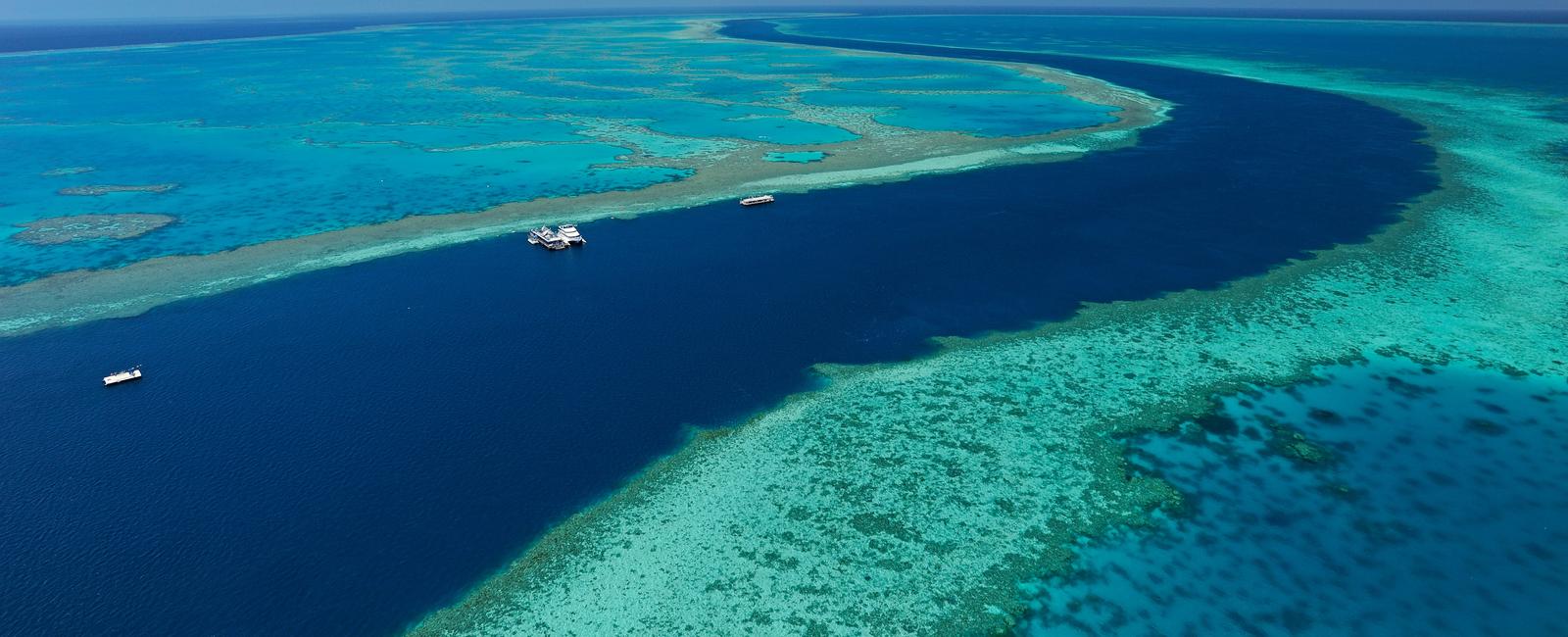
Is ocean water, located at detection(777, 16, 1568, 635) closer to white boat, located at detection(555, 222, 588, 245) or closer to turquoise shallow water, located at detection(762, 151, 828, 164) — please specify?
white boat, located at detection(555, 222, 588, 245)

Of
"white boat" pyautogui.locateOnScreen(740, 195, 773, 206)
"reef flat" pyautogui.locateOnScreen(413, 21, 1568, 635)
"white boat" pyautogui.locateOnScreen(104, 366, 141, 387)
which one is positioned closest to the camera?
"reef flat" pyautogui.locateOnScreen(413, 21, 1568, 635)

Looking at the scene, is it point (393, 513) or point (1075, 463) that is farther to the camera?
point (1075, 463)

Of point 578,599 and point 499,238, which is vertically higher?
point 499,238

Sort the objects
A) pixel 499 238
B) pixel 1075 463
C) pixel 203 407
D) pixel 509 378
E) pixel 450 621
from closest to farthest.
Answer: pixel 450 621
pixel 1075 463
pixel 203 407
pixel 509 378
pixel 499 238

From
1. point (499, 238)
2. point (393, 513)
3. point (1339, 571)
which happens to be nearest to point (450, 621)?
point (393, 513)

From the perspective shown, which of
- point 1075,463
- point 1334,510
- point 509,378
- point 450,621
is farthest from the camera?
point 509,378

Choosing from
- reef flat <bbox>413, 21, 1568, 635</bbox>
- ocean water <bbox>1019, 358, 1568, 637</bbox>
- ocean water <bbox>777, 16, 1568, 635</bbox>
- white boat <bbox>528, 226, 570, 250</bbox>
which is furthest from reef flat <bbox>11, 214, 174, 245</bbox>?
ocean water <bbox>1019, 358, 1568, 637</bbox>

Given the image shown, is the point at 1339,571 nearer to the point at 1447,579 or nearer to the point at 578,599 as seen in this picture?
the point at 1447,579
